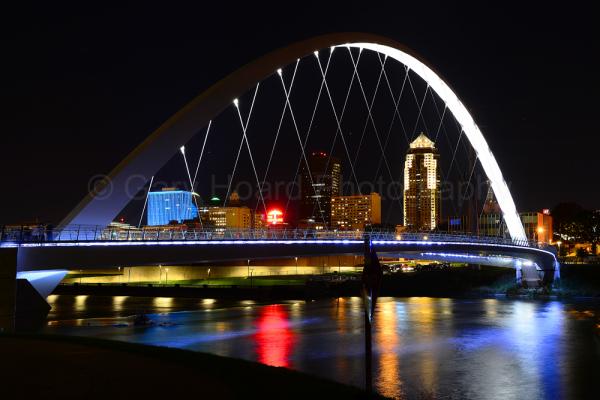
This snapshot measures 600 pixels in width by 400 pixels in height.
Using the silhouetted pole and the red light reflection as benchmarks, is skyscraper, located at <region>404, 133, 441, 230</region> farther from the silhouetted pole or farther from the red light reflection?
the silhouetted pole

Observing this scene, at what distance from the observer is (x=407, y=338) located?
26453mm

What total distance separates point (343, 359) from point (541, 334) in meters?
11.3

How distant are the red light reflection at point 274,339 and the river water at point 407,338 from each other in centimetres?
4

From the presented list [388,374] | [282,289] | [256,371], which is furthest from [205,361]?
[282,289]

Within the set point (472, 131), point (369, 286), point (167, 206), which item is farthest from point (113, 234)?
point (167, 206)

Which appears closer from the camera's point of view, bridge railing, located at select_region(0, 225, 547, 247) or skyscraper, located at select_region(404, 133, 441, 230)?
bridge railing, located at select_region(0, 225, 547, 247)

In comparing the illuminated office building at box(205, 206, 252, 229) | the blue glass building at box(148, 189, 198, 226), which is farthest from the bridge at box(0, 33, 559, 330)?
the illuminated office building at box(205, 206, 252, 229)

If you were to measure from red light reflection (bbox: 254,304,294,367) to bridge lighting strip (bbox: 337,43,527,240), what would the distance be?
1986 centimetres

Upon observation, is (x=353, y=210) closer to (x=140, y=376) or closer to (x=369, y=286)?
(x=140, y=376)

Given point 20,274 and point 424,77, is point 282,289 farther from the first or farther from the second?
point 20,274

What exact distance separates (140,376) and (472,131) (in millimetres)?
50010

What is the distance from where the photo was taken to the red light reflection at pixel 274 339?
20.4 meters

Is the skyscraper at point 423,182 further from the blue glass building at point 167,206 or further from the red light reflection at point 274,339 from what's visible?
the red light reflection at point 274,339

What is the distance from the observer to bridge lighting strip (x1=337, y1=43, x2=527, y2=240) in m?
47.9
